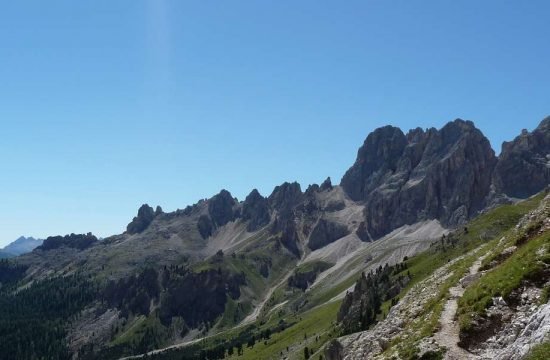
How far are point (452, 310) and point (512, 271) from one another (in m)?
5.84

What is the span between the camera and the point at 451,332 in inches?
1329

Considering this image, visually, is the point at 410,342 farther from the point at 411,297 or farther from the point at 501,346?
the point at 411,297

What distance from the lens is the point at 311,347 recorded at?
195750 millimetres

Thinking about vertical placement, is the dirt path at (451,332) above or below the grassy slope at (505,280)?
below

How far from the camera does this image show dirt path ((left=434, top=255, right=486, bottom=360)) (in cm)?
3082

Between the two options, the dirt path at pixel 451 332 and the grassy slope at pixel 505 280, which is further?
the grassy slope at pixel 505 280

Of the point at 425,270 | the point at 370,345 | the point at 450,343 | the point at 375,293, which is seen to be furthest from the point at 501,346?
the point at 425,270

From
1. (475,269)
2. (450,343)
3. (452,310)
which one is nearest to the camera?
(450,343)

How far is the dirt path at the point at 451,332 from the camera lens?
3082cm

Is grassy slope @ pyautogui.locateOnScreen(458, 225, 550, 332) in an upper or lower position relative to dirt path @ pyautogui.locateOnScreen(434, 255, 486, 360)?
upper

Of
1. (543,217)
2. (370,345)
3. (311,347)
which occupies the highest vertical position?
(543,217)

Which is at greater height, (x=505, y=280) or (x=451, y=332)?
(x=505, y=280)

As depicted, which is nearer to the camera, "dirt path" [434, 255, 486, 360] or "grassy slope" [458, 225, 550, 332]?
"dirt path" [434, 255, 486, 360]

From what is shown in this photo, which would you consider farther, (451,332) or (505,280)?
(451,332)
